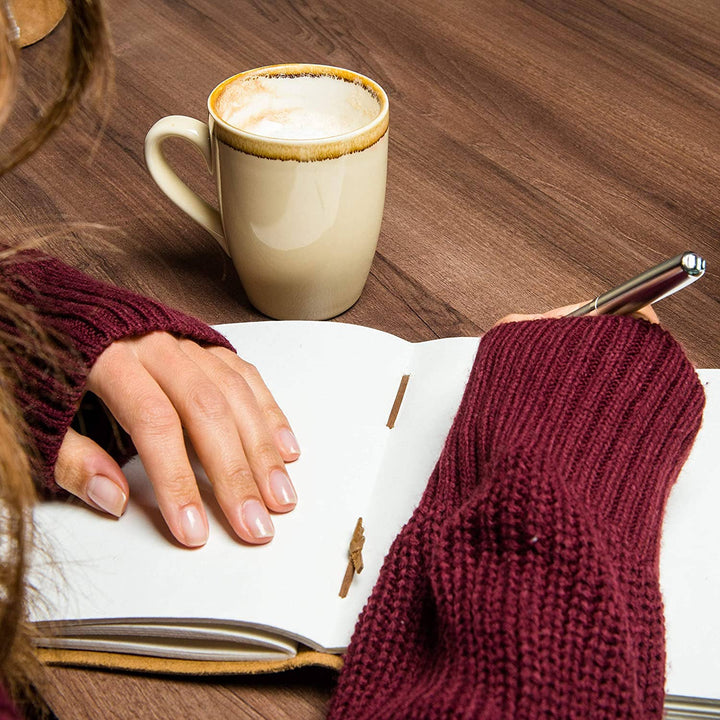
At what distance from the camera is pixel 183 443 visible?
49 cm

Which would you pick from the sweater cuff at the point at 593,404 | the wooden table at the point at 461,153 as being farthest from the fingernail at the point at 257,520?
the wooden table at the point at 461,153

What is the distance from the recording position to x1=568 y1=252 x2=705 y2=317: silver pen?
50 centimetres

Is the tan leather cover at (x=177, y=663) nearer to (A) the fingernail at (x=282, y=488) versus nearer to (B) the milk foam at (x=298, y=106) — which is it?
(A) the fingernail at (x=282, y=488)

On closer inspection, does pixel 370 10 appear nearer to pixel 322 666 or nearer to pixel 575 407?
pixel 575 407

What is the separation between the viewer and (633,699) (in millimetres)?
368

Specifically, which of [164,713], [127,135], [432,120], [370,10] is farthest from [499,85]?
[164,713]

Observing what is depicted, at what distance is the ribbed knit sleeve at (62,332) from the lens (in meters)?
0.49

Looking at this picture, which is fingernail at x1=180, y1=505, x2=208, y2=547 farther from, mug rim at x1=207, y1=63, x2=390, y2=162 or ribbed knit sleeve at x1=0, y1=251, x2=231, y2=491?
mug rim at x1=207, y1=63, x2=390, y2=162

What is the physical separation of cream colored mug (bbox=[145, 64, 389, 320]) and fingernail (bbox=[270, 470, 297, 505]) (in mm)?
181

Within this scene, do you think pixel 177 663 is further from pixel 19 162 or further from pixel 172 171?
pixel 172 171

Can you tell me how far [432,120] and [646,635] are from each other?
1.92ft

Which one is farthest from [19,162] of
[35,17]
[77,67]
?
[35,17]

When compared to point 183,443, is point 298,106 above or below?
above

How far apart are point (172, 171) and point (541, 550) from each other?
0.41m
